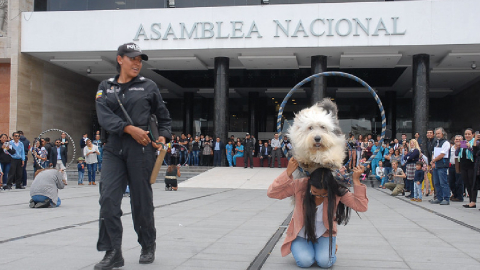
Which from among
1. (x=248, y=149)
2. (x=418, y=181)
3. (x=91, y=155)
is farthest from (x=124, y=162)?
(x=248, y=149)

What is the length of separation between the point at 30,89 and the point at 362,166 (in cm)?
2636

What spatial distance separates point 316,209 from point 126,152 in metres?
1.99

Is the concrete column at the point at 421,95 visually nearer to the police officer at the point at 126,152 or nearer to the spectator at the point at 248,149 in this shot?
the spectator at the point at 248,149

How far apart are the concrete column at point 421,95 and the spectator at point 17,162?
769 inches

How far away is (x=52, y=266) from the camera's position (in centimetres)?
443

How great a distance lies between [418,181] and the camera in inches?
517

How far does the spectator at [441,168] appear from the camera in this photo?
1212 cm

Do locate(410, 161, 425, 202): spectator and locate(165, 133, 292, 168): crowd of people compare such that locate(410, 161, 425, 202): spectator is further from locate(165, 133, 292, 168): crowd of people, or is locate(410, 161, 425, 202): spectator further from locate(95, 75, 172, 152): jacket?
locate(165, 133, 292, 168): crowd of people

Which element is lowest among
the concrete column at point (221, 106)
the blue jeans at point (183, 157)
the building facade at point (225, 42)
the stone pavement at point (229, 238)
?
the stone pavement at point (229, 238)

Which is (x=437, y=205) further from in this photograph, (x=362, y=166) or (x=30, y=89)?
(x=30, y=89)

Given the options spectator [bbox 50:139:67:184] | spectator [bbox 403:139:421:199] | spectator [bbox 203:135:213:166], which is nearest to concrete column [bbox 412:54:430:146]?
spectator [bbox 403:139:421:199]

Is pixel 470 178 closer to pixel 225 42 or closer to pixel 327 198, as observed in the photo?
pixel 327 198

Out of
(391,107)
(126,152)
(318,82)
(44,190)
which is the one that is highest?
(318,82)

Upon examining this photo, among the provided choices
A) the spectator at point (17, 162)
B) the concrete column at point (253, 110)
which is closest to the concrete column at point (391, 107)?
the concrete column at point (253, 110)
